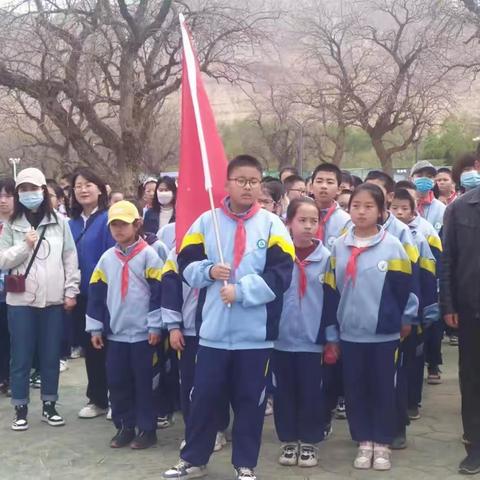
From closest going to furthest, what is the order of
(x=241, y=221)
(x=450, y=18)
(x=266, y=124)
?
(x=241, y=221) < (x=450, y=18) < (x=266, y=124)

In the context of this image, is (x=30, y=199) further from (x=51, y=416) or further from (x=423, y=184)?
(x=423, y=184)

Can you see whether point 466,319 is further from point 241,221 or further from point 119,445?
point 119,445

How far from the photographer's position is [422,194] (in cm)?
722

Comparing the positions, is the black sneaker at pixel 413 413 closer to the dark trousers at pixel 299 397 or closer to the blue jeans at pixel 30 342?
the dark trousers at pixel 299 397

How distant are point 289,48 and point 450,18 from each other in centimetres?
932

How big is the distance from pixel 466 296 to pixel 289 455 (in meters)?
1.50

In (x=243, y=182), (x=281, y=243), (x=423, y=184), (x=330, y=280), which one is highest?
(x=423, y=184)

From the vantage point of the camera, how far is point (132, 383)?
5.00m

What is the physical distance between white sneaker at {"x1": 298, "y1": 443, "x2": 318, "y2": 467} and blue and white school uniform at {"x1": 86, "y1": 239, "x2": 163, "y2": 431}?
1057 millimetres

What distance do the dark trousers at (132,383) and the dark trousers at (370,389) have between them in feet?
4.39

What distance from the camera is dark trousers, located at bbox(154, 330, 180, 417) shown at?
5102 millimetres

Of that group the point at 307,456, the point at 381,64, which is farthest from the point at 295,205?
the point at 381,64

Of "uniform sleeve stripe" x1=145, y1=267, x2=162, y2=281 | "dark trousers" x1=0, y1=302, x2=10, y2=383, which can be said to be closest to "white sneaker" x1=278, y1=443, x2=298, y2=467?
"uniform sleeve stripe" x1=145, y1=267, x2=162, y2=281

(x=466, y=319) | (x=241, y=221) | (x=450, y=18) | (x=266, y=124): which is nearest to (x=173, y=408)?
(x=241, y=221)
